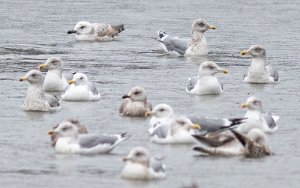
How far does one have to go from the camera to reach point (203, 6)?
37969 mm

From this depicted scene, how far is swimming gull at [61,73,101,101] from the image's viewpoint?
2047 centimetres

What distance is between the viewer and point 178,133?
644 inches

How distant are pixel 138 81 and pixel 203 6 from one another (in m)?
15.4

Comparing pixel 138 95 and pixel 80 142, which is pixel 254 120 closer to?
pixel 138 95

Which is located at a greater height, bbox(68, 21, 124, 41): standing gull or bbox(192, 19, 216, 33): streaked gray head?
bbox(68, 21, 124, 41): standing gull

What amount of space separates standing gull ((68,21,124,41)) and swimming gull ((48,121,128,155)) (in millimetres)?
14838

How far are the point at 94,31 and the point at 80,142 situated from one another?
50.2 ft

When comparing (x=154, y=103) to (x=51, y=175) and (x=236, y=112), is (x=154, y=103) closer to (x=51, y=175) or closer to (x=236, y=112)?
(x=236, y=112)

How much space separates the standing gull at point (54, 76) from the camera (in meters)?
21.7

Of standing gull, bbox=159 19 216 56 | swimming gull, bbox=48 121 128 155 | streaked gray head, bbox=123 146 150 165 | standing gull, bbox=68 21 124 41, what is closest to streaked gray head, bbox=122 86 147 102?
swimming gull, bbox=48 121 128 155

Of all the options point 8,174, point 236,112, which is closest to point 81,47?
point 236,112

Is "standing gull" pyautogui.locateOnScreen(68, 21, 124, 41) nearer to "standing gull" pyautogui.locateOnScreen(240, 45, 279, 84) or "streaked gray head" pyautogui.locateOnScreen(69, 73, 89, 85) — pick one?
"standing gull" pyautogui.locateOnScreen(240, 45, 279, 84)

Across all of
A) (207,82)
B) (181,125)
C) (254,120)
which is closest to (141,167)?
(181,125)

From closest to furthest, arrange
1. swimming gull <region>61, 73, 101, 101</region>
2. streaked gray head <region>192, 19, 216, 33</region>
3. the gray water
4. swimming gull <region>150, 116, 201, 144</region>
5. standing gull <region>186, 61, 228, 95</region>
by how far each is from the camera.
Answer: the gray water
swimming gull <region>150, 116, 201, 144</region>
swimming gull <region>61, 73, 101, 101</region>
standing gull <region>186, 61, 228, 95</region>
streaked gray head <region>192, 19, 216, 33</region>
